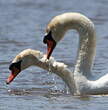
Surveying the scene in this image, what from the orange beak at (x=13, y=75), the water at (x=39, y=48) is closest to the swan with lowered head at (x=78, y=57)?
the orange beak at (x=13, y=75)

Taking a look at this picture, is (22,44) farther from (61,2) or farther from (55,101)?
(61,2)

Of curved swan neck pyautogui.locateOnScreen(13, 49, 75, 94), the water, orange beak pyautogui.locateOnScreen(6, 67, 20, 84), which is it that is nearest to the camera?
the water

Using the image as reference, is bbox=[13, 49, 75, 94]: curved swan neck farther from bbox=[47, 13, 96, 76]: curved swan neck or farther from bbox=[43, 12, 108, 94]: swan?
bbox=[47, 13, 96, 76]: curved swan neck

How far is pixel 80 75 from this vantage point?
43.9ft

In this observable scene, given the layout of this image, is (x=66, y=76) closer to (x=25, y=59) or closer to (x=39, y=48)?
(x=25, y=59)

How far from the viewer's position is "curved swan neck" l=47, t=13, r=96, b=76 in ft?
44.4

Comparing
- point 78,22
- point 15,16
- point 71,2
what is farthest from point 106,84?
point 71,2

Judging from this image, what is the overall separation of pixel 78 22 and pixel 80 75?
97cm

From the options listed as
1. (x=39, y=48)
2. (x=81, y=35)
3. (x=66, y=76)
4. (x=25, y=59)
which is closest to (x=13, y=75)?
(x=25, y=59)

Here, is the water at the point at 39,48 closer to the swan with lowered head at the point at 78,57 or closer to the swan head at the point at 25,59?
the swan with lowered head at the point at 78,57

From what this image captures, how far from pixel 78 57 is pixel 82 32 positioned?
454 millimetres

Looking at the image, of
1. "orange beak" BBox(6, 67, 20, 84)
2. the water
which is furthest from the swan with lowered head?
the water

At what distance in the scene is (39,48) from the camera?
61.6 ft

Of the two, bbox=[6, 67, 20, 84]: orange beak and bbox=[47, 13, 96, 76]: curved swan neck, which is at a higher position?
bbox=[47, 13, 96, 76]: curved swan neck
